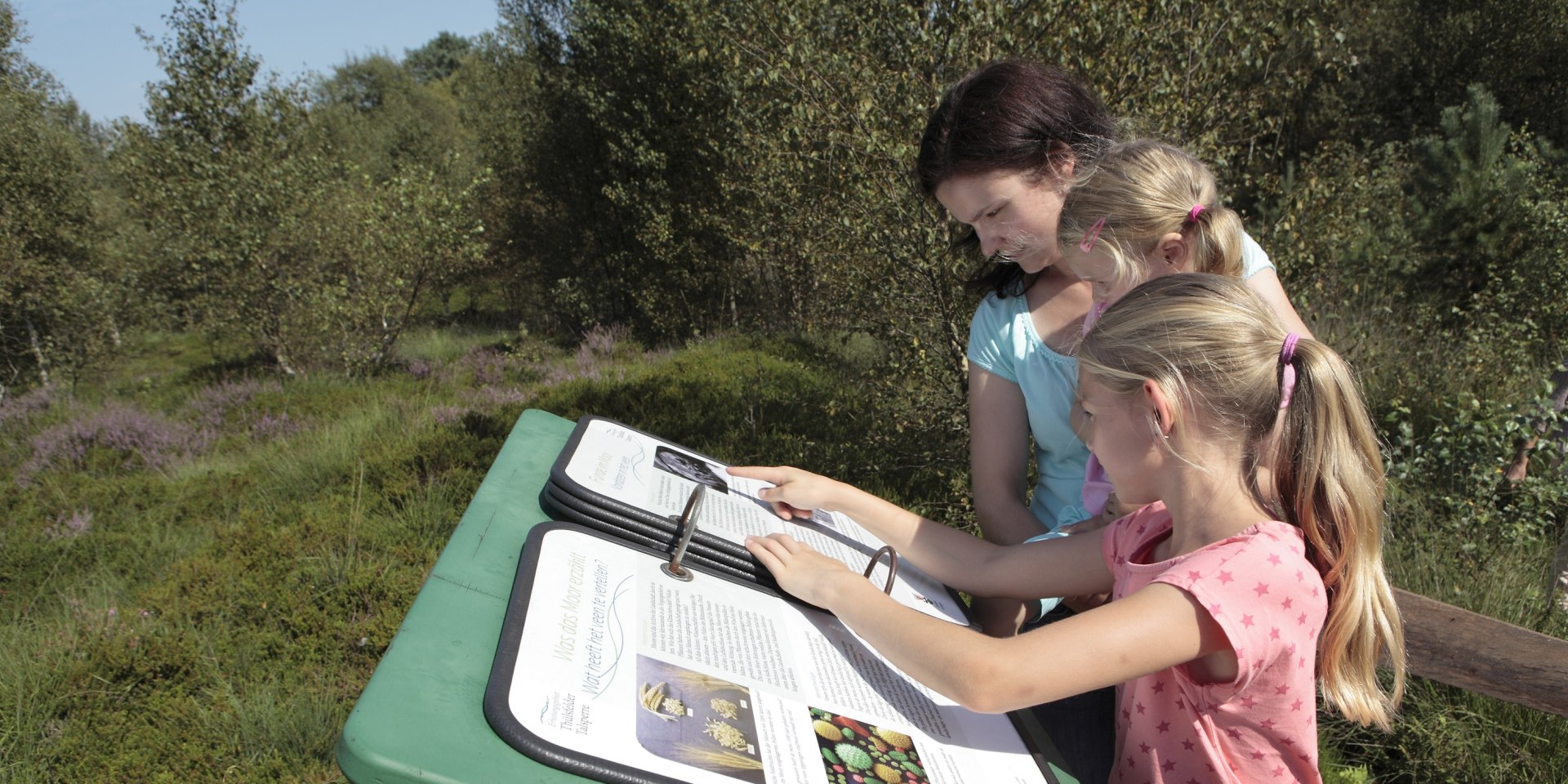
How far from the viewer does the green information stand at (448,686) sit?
3.06 ft

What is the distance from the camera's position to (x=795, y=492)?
1854 mm

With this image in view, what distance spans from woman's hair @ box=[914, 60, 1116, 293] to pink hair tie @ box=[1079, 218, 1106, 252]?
24 centimetres

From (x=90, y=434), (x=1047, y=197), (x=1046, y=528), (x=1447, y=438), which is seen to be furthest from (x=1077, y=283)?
(x=90, y=434)

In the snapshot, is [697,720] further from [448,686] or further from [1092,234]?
[1092,234]

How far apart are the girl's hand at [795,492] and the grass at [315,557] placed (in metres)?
1.89

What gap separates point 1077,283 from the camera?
2.21m

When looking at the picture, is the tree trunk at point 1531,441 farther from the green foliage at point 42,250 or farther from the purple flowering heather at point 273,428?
the green foliage at point 42,250

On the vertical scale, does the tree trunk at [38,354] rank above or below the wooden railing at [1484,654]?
below

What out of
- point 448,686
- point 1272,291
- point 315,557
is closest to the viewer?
point 448,686

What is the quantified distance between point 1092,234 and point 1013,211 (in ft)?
0.82

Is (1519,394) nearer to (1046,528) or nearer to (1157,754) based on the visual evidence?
(1046,528)

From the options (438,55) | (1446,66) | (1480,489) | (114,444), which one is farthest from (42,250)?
(438,55)

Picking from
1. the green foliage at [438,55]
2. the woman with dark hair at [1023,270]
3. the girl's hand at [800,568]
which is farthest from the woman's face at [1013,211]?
the green foliage at [438,55]

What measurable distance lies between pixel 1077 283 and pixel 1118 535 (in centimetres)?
77
